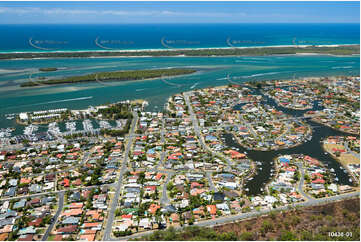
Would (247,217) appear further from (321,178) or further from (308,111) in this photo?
(308,111)

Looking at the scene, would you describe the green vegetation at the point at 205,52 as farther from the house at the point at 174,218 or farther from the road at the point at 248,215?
the house at the point at 174,218

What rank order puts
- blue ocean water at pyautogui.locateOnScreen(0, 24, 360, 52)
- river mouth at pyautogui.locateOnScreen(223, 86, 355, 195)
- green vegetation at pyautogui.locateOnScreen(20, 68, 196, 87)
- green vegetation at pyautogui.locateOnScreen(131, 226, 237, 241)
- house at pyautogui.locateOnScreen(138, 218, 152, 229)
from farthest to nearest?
blue ocean water at pyautogui.locateOnScreen(0, 24, 360, 52), green vegetation at pyautogui.locateOnScreen(20, 68, 196, 87), river mouth at pyautogui.locateOnScreen(223, 86, 355, 195), house at pyautogui.locateOnScreen(138, 218, 152, 229), green vegetation at pyautogui.locateOnScreen(131, 226, 237, 241)

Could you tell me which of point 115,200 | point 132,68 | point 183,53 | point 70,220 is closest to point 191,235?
point 115,200

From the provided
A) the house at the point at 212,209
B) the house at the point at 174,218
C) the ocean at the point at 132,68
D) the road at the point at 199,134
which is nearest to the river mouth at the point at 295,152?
the road at the point at 199,134

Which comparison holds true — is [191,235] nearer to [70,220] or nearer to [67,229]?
[67,229]

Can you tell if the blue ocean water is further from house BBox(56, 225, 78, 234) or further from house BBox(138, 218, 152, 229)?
house BBox(138, 218, 152, 229)

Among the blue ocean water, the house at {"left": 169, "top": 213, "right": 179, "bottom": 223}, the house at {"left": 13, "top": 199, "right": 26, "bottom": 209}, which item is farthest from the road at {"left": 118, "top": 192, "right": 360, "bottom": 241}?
the blue ocean water

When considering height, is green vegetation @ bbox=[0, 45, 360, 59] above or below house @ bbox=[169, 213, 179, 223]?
above

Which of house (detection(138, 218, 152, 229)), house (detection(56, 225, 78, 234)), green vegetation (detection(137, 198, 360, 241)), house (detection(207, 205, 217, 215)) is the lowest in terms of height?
house (detection(56, 225, 78, 234))

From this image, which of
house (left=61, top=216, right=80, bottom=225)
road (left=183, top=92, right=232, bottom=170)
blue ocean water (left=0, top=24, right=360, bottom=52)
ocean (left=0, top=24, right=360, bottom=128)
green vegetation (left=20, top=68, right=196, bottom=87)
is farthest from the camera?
blue ocean water (left=0, top=24, right=360, bottom=52)
